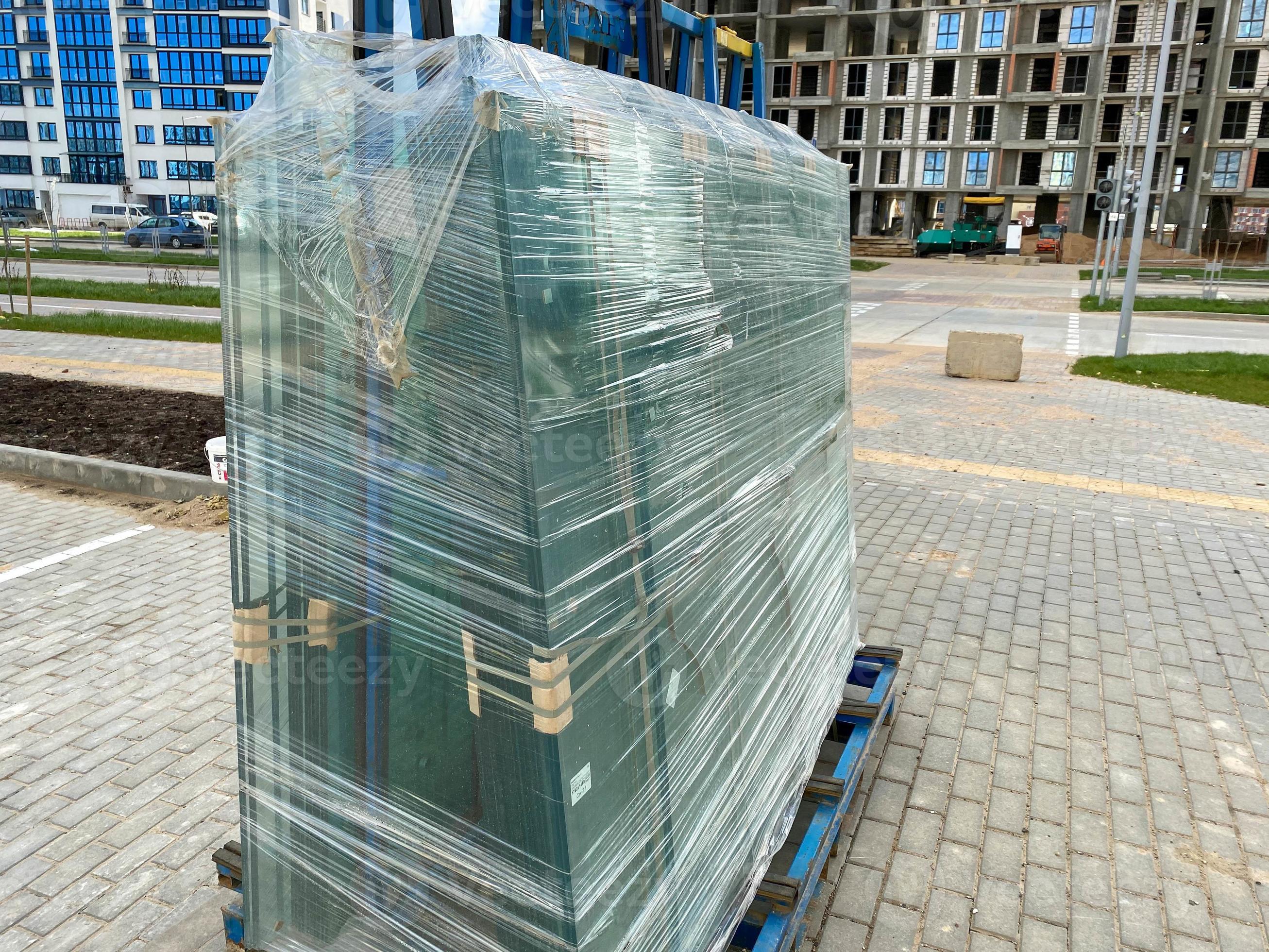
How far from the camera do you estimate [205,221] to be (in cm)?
4003

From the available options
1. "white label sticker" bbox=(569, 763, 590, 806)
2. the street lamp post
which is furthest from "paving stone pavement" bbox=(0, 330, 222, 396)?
the street lamp post

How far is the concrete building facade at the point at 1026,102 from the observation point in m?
49.0

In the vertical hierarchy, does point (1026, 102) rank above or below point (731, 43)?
above

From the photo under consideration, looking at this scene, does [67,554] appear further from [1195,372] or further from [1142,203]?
[1142,203]

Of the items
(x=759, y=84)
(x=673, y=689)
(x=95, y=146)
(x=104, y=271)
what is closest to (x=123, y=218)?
(x=95, y=146)

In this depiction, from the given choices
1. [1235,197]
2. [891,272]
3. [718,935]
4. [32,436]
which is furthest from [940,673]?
[1235,197]

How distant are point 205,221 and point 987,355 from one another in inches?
1431

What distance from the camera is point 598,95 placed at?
213 cm

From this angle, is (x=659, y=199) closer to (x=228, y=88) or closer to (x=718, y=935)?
(x=718, y=935)

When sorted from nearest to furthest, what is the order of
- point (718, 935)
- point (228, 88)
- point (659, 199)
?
point (659, 199) → point (718, 935) → point (228, 88)

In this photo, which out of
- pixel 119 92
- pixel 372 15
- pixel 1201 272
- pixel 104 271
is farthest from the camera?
pixel 119 92

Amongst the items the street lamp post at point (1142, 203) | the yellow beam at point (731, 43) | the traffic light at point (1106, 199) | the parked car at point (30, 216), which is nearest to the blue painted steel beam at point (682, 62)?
the yellow beam at point (731, 43)

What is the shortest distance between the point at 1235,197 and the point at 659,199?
59471mm

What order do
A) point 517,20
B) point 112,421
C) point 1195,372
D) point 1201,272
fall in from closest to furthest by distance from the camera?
point 517,20 → point 112,421 → point 1195,372 → point 1201,272
